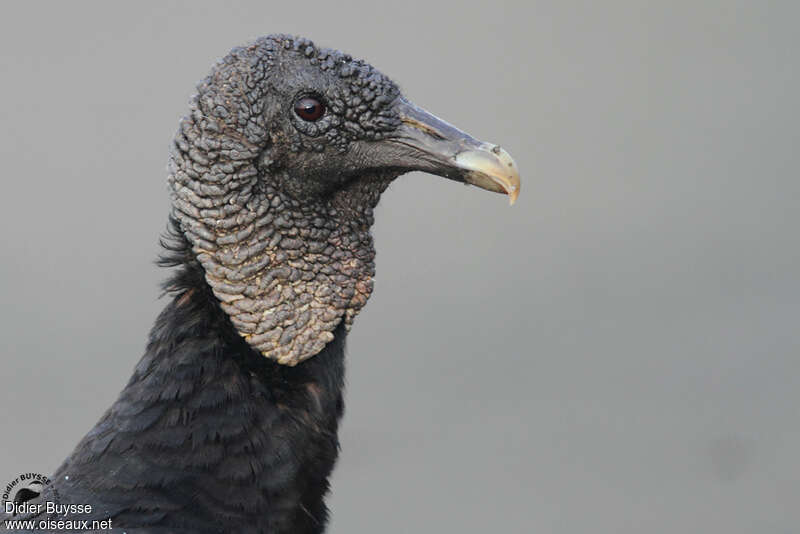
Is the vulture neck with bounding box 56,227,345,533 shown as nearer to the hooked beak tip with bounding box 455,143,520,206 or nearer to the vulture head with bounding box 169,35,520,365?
the vulture head with bounding box 169,35,520,365

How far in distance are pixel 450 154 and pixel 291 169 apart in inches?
16.8

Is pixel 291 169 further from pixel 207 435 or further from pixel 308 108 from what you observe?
pixel 207 435

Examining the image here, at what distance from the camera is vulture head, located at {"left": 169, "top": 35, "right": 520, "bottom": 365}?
9.52 feet

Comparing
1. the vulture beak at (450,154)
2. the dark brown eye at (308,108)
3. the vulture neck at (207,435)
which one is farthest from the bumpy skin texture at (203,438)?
the vulture beak at (450,154)

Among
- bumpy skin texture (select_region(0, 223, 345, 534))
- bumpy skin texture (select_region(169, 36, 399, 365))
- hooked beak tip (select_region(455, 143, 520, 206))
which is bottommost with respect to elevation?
bumpy skin texture (select_region(0, 223, 345, 534))

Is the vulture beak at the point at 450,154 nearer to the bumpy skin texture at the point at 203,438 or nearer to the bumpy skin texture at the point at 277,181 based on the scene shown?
the bumpy skin texture at the point at 277,181

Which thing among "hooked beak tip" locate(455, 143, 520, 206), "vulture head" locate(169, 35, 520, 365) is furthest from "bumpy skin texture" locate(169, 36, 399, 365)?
"hooked beak tip" locate(455, 143, 520, 206)

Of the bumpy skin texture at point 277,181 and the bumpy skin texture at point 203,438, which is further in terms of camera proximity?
the bumpy skin texture at point 277,181

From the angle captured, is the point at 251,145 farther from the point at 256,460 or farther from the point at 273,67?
the point at 256,460

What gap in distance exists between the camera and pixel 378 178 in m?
3.13

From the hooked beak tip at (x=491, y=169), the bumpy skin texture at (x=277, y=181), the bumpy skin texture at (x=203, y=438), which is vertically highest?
the hooked beak tip at (x=491, y=169)

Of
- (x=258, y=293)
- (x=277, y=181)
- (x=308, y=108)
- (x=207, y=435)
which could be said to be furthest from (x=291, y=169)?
(x=207, y=435)

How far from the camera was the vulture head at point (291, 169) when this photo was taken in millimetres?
2902

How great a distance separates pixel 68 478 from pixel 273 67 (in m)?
1.19
